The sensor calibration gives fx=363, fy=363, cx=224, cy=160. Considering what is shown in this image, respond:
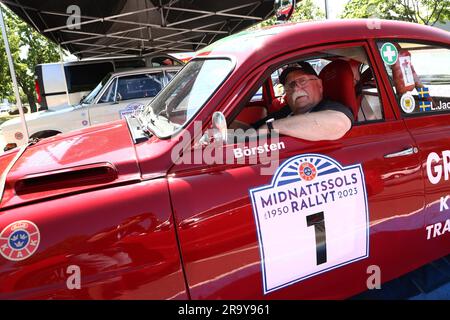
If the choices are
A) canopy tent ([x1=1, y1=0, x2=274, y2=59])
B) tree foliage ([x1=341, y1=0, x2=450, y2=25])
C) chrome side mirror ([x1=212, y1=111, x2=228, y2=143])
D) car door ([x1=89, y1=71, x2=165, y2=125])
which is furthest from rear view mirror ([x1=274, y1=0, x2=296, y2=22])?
tree foliage ([x1=341, y1=0, x2=450, y2=25])

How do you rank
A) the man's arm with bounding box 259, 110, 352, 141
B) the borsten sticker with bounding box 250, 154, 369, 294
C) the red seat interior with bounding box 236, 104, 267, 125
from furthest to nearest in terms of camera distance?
the red seat interior with bounding box 236, 104, 267, 125 < the man's arm with bounding box 259, 110, 352, 141 < the borsten sticker with bounding box 250, 154, 369, 294

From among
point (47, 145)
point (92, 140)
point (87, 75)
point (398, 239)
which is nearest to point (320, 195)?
point (398, 239)

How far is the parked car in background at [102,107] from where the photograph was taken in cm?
641

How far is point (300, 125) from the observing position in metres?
1.93

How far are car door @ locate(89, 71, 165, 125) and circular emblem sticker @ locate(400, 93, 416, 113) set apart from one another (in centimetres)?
520

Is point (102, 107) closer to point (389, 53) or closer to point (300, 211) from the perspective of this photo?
point (389, 53)

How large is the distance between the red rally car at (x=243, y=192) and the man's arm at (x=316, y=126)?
1.8 inches

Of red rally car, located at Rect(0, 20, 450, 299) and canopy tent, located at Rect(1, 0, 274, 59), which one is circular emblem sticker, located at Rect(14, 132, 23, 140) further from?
red rally car, located at Rect(0, 20, 450, 299)

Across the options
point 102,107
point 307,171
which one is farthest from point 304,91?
point 102,107

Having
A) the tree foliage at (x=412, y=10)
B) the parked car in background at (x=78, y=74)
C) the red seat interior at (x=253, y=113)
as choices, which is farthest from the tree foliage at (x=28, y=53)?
the red seat interior at (x=253, y=113)

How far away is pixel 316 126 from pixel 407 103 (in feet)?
2.21

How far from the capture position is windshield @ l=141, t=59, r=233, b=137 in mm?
1915

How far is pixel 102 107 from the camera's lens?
22.3 feet

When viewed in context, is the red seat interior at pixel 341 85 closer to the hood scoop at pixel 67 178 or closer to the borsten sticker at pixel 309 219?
the borsten sticker at pixel 309 219
